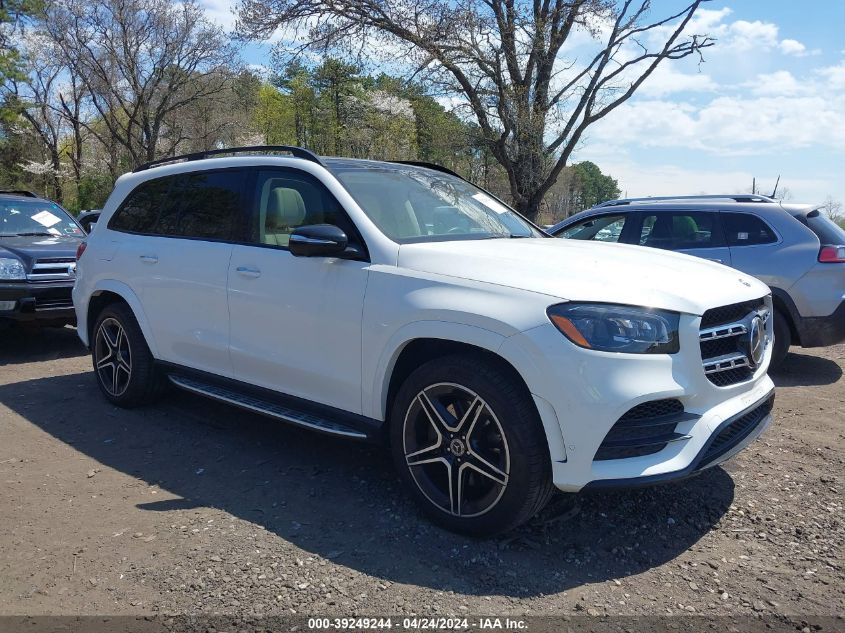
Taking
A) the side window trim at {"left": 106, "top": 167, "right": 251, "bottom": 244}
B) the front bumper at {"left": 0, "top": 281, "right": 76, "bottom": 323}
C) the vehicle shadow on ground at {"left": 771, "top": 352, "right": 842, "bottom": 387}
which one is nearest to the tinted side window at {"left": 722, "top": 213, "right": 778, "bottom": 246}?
the vehicle shadow on ground at {"left": 771, "top": 352, "right": 842, "bottom": 387}

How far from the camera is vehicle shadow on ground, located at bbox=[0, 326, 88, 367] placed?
748cm

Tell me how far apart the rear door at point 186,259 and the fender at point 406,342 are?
130 cm

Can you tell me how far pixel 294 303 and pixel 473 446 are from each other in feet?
4.52

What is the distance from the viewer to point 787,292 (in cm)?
634

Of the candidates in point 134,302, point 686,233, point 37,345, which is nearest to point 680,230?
point 686,233

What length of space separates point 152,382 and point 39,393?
143 centimetres

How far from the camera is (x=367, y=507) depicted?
367 centimetres

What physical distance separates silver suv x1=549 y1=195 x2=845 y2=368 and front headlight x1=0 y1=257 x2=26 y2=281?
654 centimetres

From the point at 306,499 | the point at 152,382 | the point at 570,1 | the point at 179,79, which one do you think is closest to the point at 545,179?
the point at 570,1

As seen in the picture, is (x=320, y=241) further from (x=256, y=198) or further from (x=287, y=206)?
(x=256, y=198)

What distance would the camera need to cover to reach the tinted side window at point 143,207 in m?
5.24

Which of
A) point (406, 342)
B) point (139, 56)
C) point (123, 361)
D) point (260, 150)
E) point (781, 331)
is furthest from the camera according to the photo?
point (139, 56)

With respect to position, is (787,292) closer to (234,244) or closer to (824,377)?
(824,377)

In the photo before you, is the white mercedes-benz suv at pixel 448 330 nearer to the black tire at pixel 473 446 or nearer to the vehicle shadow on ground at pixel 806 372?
the black tire at pixel 473 446
